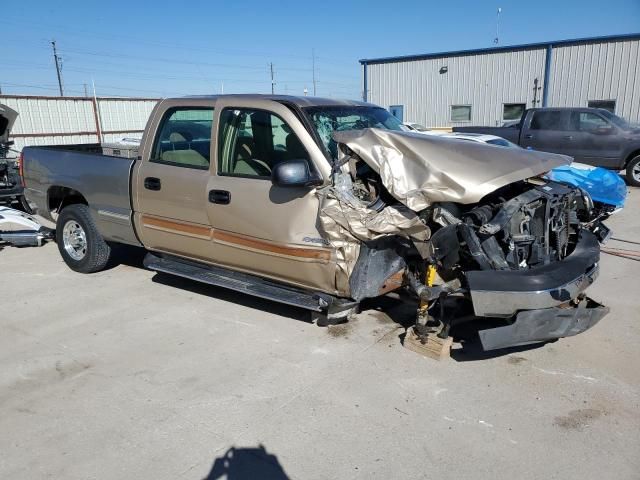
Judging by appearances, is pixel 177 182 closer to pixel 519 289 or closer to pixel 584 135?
pixel 519 289

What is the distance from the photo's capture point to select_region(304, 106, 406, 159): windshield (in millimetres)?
4129

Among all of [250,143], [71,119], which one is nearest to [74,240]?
[250,143]

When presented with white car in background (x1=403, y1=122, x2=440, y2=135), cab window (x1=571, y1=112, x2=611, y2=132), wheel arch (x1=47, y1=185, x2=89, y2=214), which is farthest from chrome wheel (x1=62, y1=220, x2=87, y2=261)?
cab window (x1=571, y1=112, x2=611, y2=132)

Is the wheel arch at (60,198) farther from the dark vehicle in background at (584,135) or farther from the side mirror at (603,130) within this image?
the side mirror at (603,130)

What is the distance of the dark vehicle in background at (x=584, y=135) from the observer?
40.5 ft

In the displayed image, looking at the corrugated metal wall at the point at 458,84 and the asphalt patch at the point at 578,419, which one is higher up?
the corrugated metal wall at the point at 458,84

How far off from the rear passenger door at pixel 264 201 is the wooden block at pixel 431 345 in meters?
0.74

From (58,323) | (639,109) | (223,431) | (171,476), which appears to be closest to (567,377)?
(223,431)

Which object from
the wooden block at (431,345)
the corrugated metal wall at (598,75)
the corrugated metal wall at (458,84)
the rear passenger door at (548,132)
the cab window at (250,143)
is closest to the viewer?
the wooden block at (431,345)

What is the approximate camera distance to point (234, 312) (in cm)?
486

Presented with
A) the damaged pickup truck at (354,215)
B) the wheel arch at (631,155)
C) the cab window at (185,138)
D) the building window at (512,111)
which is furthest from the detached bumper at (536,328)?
the building window at (512,111)

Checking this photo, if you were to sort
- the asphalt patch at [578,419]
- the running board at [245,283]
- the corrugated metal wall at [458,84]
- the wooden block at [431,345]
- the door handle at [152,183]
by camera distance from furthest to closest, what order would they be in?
the corrugated metal wall at [458,84] → the door handle at [152,183] → the running board at [245,283] → the wooden block at [431,345] → the asphalt patch at [578,419]

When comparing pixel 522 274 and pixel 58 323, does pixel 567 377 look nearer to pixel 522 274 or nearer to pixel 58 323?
pixel 522 274

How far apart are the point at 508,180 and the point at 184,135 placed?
9.77ft
